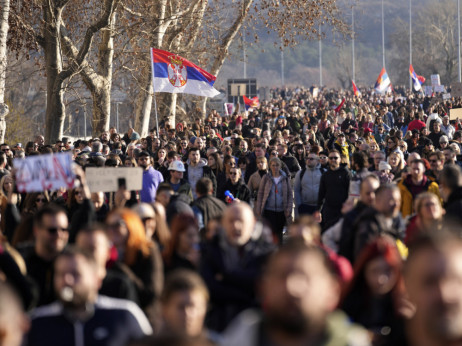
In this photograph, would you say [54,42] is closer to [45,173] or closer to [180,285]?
[45,173]

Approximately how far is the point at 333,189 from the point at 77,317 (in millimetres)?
7576

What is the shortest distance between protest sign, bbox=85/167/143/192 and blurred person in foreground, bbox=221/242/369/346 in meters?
6.06

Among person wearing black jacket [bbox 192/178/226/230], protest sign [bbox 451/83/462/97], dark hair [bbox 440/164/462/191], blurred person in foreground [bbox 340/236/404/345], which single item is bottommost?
blurred person in foreground [bbox 340/236/404/345]

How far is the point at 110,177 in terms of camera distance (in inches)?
369

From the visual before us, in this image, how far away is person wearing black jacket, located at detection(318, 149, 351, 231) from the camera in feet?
38.7

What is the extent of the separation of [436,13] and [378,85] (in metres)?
77.3

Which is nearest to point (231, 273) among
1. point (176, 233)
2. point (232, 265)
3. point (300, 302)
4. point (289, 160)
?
point (232, 265)

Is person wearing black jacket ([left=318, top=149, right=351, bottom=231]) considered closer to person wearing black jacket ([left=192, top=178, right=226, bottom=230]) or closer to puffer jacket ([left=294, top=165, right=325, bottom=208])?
puffer jacket ([left=294, top=165, right=325, bottom=208])

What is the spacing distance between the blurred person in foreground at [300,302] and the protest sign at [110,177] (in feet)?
19.9

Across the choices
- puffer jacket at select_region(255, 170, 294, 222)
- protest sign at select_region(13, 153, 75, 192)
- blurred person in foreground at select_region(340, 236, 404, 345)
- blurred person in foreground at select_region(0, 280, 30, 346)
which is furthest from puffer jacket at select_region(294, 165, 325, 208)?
blurred person in foreground at select_region(0, 280, 30, 346)

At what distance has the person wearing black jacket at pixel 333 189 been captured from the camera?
1178cm

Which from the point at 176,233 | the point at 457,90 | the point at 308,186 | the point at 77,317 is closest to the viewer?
the point at 77,317

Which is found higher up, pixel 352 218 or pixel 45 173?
pixel 45 173

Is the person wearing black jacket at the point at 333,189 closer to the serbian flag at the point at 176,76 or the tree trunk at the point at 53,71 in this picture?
the serbian flag at the point at 176,76
